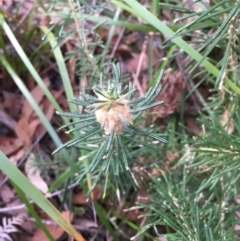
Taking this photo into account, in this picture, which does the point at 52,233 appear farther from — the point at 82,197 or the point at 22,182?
the point at 22,182

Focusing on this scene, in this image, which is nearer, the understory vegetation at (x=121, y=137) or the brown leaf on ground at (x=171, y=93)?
the understory vegetation at (x=121, y=137)

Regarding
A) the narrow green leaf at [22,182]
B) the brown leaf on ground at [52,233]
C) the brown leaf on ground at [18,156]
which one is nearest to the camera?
the narrow green leaf at [22,182]

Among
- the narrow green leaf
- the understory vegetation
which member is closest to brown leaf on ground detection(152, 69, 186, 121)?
the understory vegetation

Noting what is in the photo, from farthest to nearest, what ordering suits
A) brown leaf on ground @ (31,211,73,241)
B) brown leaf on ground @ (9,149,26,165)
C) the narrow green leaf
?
brown leaf on ground @ (9,149,26,165) → brown leaf on ground @ (31,211,73,241) → the narrow green leaf

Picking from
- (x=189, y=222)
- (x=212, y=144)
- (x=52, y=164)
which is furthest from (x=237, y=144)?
→ (x=52, y=164)

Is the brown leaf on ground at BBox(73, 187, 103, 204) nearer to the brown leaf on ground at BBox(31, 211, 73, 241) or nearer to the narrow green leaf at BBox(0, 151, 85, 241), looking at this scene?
the brown leaf on ground at BBox(31, 211, 73, 241)

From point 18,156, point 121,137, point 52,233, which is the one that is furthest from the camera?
point 18,156

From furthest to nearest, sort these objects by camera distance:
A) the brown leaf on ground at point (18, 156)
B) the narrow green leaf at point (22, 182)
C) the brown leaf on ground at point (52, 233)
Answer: the brown leaf on ground at point (18, 156)
the brown leaf on ground at point (52, 233)
the narrow green leaf at point (22, 182)

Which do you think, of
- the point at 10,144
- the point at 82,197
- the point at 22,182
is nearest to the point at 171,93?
the point at 82,197

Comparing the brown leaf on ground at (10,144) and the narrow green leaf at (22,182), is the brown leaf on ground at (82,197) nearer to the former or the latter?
the brown leaf on ground at (10,144)

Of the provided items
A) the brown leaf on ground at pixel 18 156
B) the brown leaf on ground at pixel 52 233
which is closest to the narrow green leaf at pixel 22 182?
the brown leaf on ground at pixel 52 233

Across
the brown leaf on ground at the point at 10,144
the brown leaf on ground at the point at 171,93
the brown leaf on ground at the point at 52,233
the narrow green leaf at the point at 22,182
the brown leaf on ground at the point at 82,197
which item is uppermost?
the narrow green leaf at the point at 22,182

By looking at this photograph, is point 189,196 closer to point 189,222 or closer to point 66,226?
point 189,222
